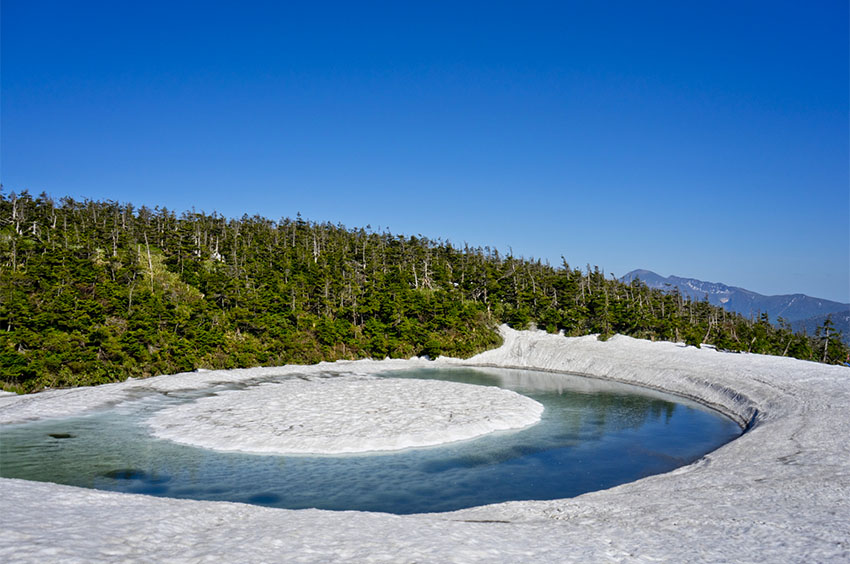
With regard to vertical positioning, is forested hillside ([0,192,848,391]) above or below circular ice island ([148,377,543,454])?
above

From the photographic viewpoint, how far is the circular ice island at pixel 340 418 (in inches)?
1015

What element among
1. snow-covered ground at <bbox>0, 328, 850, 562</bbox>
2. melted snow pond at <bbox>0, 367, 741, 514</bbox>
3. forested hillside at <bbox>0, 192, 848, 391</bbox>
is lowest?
melted snow pond at <bbox>0, 367, 741, 514</bbox>

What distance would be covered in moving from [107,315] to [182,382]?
18142mm

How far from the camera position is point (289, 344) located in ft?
197

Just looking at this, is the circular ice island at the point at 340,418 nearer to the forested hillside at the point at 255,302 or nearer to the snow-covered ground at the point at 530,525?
the snow-covered ground at the point at 530,525

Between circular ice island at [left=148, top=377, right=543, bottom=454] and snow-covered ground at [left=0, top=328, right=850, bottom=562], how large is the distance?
943 centimetres

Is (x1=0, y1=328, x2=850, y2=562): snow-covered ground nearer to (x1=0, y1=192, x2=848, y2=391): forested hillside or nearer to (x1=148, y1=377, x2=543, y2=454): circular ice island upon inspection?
(x1=148, y1=377, x2=543, y2=454): circular ice island

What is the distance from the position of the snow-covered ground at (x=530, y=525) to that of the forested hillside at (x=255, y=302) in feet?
119

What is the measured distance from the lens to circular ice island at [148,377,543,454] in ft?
84.6

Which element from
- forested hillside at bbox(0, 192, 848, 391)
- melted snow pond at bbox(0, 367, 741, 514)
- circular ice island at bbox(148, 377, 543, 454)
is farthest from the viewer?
forested hillside at bbox(0, 192, 848, 391)

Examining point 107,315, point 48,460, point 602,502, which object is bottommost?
point 48,460

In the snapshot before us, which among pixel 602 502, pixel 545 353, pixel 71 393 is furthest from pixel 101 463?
pixel 545 353

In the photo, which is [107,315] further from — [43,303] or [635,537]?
[635,537]

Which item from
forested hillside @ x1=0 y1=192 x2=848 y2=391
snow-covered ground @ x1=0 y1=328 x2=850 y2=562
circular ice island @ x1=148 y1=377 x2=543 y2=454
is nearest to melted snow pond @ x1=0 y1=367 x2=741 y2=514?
circular ice island @ x1=148 y1=377 x2=543 y2=454
